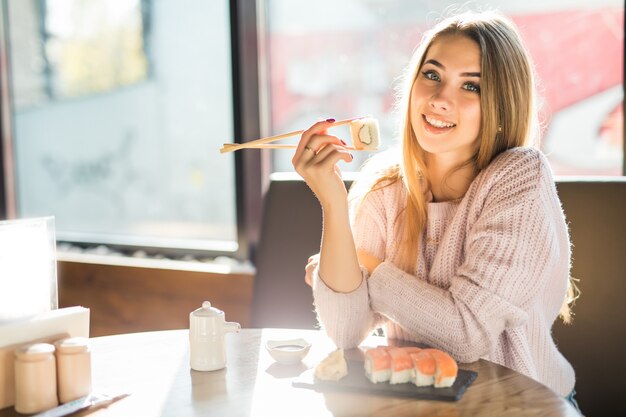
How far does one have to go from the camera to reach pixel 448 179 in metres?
1.79

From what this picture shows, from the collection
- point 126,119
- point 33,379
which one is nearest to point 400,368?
point 33,379

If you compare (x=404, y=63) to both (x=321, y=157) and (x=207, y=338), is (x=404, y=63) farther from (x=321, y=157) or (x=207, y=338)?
(x=207, y=338)

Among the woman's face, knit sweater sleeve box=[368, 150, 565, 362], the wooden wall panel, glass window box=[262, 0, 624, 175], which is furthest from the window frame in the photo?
knit sweater sleeve box=[368, 150, 565, 362]

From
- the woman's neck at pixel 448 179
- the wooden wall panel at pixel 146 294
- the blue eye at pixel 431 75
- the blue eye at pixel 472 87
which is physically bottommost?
the wooden wall panel at pixel 146 294

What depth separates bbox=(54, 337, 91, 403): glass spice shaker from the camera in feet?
3.87

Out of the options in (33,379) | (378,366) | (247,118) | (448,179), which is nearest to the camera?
(33,379)

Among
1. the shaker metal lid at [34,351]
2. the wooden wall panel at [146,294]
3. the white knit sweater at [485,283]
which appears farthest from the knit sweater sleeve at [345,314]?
the wooden wall panel at [146,294]

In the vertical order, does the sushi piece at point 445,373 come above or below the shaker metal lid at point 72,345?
below

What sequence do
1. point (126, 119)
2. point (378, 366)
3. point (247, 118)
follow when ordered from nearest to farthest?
point (378, 366)
point (247, 118)
point (126, 119)

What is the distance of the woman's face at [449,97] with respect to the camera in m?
1.65

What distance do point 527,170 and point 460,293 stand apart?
13.2 inches

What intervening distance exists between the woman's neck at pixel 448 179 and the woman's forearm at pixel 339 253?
35 cm

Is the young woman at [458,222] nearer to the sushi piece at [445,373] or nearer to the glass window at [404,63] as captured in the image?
the sushi piece at [445,373]

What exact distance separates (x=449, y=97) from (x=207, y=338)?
2.53ft
